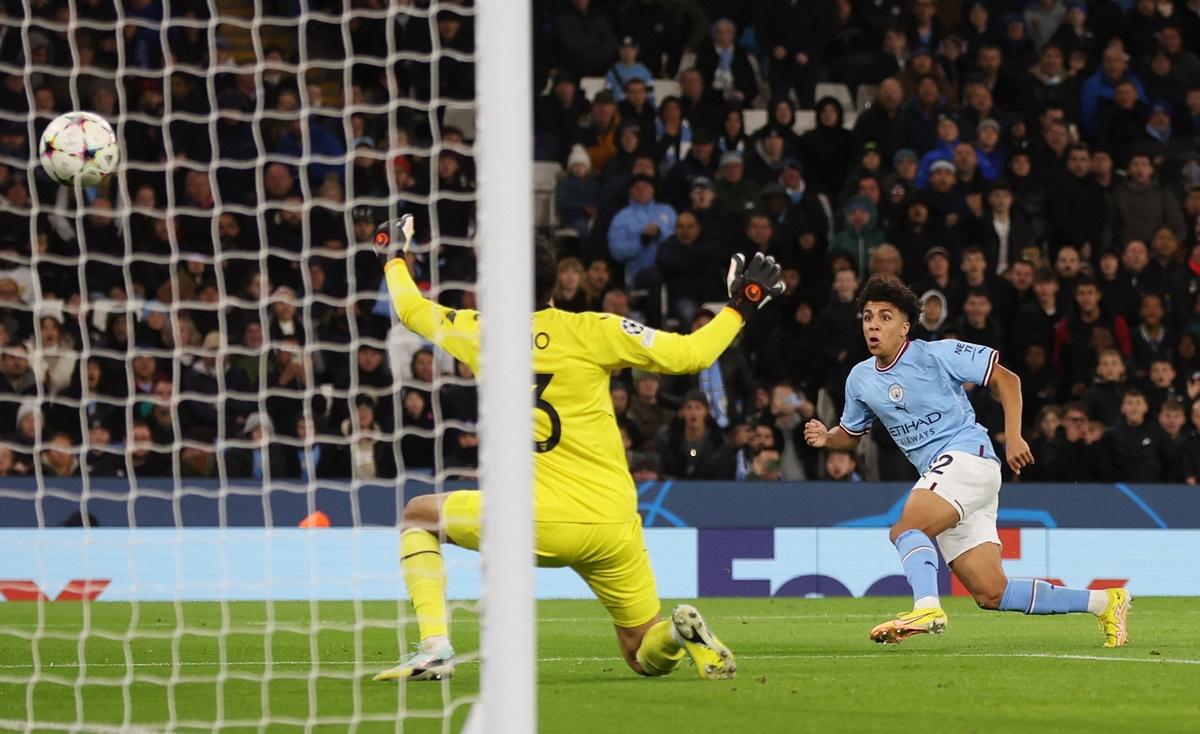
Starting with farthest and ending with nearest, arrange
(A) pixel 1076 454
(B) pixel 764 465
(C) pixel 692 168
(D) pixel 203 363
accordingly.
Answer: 1. (C) pixel 692 168
2. (A) pixel 1076 454
3. (B) pixel 764 465
4. (D) pixel 203 363

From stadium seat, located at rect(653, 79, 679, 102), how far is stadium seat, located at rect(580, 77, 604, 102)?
1.75 feet

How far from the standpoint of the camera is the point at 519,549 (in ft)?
15.4

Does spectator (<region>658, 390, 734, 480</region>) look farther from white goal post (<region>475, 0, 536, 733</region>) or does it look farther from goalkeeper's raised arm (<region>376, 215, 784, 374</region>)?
white goal post (<region>475, 0, 536, 733</region>)

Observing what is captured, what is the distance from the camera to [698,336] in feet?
21.8

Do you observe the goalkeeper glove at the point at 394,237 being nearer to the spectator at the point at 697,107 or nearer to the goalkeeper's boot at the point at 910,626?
the goalkeeper's boot at the point at 910,626

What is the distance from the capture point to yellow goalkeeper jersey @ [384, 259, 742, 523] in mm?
6871

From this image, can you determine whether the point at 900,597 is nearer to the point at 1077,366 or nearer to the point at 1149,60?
the point at 1077,366

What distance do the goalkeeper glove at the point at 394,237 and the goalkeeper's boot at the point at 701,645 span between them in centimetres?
173

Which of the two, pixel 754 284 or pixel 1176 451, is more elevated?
pixel 754 284

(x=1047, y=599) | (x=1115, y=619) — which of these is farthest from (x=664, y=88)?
(x=1115, y=619)

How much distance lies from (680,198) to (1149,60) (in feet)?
17.4

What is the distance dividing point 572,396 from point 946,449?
2587mm

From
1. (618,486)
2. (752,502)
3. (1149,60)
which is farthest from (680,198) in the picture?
(618,486)

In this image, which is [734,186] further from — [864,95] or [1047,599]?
[1047,599]
